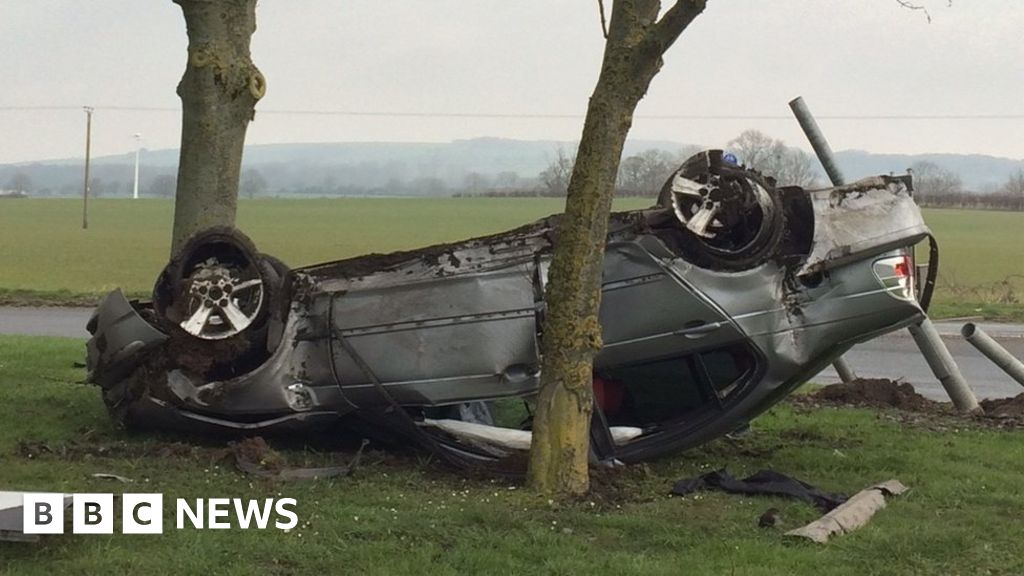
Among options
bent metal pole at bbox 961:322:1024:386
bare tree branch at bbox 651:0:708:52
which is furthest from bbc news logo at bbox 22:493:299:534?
bent metal pole at bbox 961:322:1024:386

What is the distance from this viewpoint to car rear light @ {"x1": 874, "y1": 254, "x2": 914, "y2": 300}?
6363 mm

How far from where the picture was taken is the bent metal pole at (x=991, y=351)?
9.36 m

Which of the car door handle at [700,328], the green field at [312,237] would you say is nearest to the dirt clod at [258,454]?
the car door handle at [700,328]

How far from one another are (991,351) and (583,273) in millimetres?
5031

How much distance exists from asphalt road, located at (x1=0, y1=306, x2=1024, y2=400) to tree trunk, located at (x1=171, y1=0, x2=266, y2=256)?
6896mm

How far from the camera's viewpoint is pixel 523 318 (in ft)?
20.8

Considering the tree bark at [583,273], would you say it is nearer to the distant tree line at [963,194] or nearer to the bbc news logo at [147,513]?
the bbc news logo at [147,513]

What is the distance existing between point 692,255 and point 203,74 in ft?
11.8

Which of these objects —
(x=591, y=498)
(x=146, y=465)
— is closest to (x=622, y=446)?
(x=591, y=498)

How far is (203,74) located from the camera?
8094 millimetres

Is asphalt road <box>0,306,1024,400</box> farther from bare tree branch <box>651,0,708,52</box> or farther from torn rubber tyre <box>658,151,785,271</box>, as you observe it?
bare tree branch <box>651,0,708,52</box>

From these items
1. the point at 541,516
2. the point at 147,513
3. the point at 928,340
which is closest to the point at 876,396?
the point at 928,340

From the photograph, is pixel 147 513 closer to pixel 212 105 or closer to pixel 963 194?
pixel 212 105

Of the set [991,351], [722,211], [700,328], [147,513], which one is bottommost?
[147,513]
